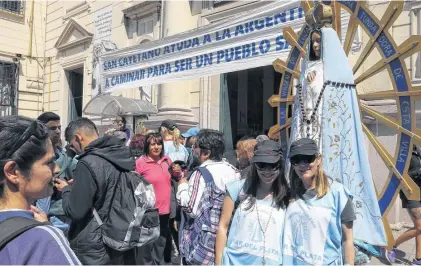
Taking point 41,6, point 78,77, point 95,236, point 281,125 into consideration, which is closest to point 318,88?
point 281,125

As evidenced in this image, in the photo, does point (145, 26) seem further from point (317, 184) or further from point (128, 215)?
point (317, 184)

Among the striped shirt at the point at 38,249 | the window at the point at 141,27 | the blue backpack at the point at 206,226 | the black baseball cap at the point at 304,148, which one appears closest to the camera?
the striped shirt at the point at 38,249

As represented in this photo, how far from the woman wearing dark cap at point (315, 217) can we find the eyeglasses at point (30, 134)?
1.42 metres

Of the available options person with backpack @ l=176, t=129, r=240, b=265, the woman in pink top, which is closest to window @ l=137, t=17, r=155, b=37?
the woman in pink top

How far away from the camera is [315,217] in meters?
2.16

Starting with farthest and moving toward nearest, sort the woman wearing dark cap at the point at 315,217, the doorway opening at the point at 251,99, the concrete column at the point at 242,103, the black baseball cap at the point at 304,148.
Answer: the concrete column at the point at 242,103
the doorway opening at the point at 251,99
the black baseball cap at the point at 304,148
the woman wearing dark cap at the point at 315,217

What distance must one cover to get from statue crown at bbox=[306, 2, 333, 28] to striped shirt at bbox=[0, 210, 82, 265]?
9.87 ft

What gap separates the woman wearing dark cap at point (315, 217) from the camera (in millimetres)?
2139

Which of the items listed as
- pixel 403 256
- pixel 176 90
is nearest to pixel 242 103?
pixel 176 90

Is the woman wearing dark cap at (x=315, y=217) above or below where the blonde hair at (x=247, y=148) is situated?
below

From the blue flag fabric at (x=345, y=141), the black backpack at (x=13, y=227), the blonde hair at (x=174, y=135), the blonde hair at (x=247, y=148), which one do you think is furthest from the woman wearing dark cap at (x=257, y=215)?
the blonde hair at (x=174, y=135)

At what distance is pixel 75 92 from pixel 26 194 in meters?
14.1

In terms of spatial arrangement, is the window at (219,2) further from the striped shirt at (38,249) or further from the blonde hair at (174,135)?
the striped shirt at (38,249)

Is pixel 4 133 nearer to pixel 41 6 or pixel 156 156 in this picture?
pixel 156 156
